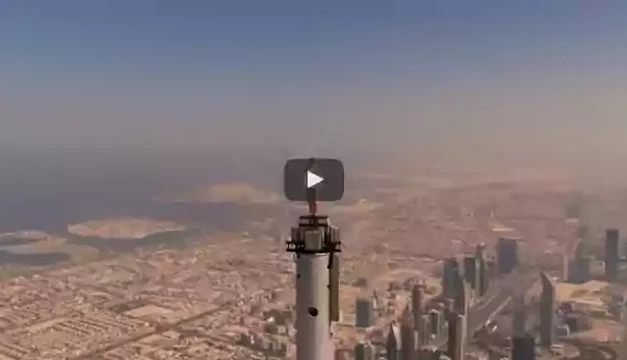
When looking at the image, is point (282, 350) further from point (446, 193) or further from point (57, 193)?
point (57, 193)

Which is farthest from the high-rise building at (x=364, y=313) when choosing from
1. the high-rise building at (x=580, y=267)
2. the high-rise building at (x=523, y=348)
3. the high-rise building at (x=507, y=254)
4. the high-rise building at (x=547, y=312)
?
the high-rise building at (x=580, y=267)

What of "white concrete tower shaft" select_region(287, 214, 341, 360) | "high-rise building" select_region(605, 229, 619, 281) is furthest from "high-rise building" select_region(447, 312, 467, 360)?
"white concrete tower shaft" select_region(287, 214, 341, 360)

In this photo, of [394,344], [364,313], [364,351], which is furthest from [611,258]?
[364,351]

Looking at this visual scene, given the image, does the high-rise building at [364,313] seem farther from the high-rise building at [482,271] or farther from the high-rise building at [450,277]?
the high-rise building at [482,271]

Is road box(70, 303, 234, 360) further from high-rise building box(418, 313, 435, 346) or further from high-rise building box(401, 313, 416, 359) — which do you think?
high-rise building box(418, 313, 435, 346)

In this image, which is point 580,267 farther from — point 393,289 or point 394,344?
point 394,344
